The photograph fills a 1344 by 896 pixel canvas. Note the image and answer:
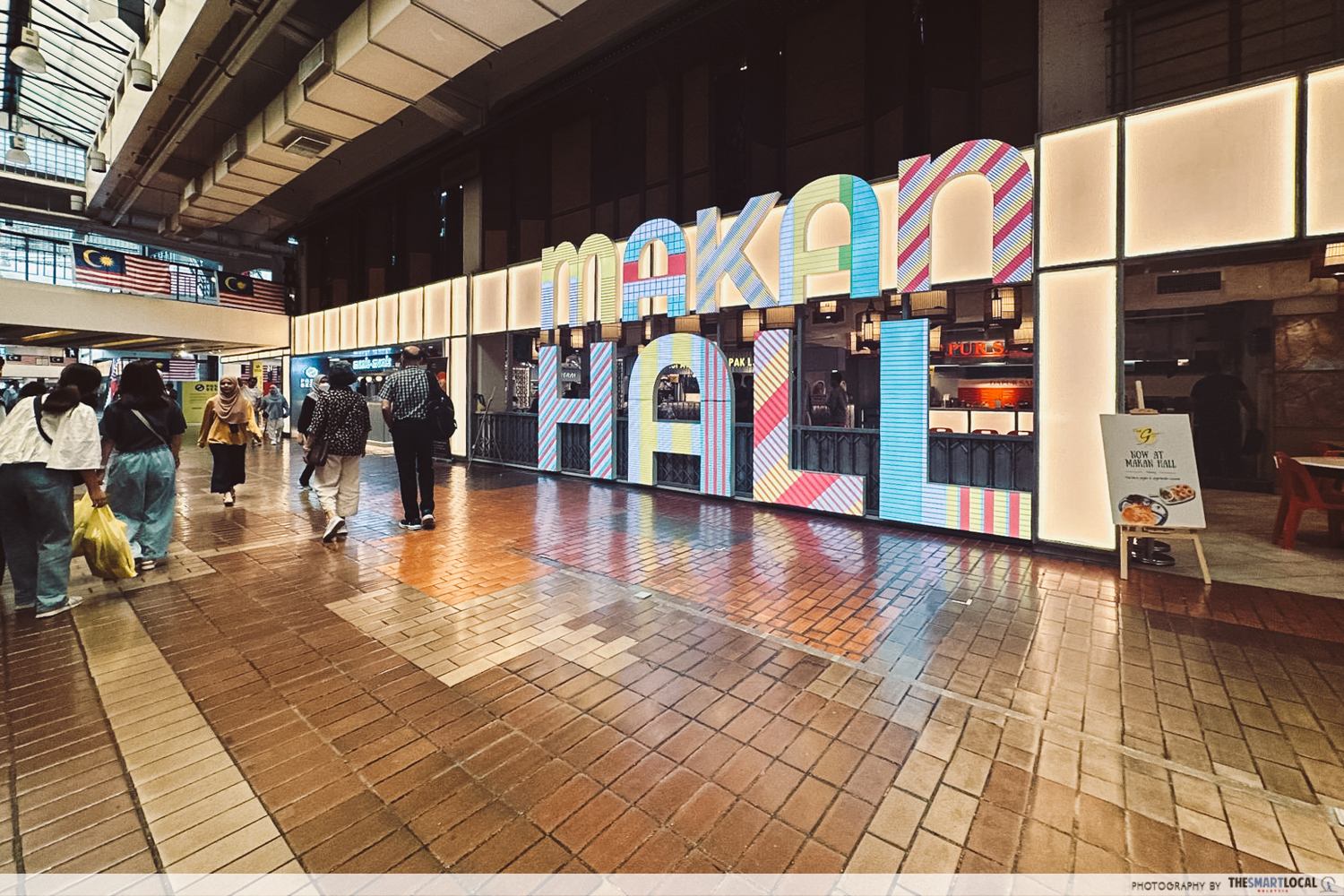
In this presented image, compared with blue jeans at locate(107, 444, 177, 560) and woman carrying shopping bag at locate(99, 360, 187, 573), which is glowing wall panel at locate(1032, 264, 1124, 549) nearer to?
woman carrying shopping bag at locate(99, 360, 187, 573)

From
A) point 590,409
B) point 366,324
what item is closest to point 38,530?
point 590,409

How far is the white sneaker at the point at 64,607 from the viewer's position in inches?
148

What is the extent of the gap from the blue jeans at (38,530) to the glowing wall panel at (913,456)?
7.39m

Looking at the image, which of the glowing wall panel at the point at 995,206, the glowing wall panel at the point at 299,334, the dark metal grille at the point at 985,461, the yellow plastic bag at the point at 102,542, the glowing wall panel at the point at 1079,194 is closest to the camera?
the yellow plastic bag at the point at 102,542

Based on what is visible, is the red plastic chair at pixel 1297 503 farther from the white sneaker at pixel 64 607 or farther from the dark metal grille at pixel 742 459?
the white sneaker at pixel 64 607

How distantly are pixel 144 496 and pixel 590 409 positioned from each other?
6.03 metres

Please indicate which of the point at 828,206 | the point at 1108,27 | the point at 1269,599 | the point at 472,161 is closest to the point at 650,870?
the point at 1269,599

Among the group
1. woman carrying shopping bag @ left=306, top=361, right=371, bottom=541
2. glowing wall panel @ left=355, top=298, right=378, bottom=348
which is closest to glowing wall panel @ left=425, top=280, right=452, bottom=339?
glowing wall panel @ left=355, top=298, right=378, bottom=348

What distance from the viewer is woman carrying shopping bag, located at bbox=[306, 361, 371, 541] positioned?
5.81 m

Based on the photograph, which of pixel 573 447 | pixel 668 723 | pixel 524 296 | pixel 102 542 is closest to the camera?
pixel 668 723

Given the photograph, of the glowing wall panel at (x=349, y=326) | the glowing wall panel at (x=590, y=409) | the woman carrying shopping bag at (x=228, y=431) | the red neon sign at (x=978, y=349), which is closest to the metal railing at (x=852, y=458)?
the glowing wall panel at (x=590, y=409)

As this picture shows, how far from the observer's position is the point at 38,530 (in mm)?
3768

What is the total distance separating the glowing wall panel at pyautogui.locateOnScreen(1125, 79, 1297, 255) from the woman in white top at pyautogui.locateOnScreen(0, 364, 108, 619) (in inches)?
343

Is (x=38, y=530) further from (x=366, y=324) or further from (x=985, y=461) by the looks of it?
(x=366, y=324)
